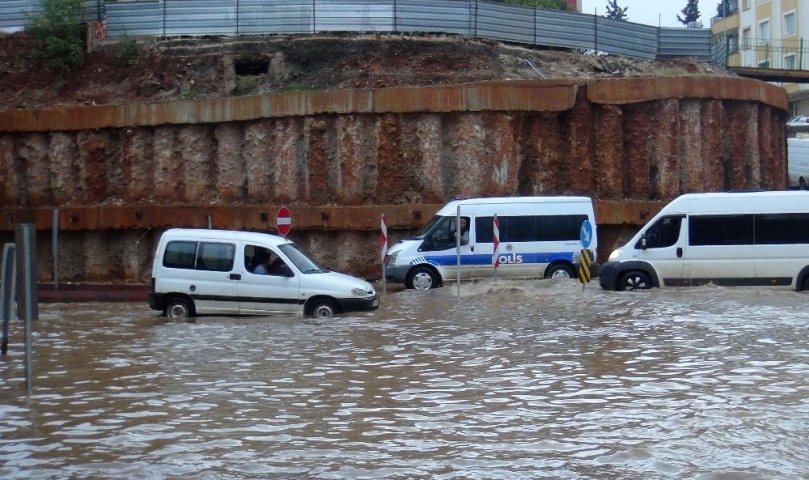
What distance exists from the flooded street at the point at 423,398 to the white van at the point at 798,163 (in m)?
26.9

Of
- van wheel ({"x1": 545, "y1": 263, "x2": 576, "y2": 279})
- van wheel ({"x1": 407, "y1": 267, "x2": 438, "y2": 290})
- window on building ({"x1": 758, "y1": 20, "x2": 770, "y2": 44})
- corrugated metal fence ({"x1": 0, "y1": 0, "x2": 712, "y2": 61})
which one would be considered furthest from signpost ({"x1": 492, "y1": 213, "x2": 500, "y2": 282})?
window on building ({"x1": 758, "y1": 20, "x2": 770, "y2": 44})

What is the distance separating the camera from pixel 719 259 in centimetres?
2058

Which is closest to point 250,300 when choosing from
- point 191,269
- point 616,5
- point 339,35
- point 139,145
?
point 191,269

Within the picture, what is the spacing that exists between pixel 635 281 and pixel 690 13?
Result: 320 feet

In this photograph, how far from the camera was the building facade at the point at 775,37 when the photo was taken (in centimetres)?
6166

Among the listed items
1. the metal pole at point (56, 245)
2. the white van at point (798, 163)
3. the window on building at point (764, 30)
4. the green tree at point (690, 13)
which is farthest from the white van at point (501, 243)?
the green tree at point (690, 13)

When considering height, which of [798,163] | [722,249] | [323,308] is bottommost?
[323,308]

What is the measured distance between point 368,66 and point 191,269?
15141 mm

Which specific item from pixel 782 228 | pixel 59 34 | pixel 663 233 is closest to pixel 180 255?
pixel 663 233

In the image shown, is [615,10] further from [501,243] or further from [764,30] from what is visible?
[501,243]

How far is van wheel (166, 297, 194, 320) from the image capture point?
18250 millimetres

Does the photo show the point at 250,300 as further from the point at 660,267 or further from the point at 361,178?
the point at 361,178

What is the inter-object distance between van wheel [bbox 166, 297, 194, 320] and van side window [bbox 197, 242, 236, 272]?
0.63 metres

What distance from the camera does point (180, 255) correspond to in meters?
18.4
